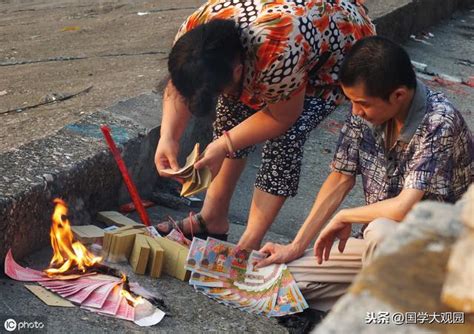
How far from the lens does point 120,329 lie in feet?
11.0

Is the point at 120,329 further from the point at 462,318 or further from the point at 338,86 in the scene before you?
the point at 462,318

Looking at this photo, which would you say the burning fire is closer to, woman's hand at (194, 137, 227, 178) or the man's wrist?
woman's hand at (194, 137, 227, 178)

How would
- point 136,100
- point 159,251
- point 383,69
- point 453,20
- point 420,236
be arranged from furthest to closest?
point 453,20
point 136,100
point 159,251
point 383,69
point 420,236

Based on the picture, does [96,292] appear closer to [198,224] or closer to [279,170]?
[198,224]

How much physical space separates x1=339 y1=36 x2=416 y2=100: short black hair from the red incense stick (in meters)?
1.40

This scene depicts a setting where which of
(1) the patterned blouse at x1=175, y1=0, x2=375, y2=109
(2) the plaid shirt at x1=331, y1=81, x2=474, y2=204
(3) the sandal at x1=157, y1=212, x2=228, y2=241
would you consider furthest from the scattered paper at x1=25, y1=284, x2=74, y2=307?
(2) the plaid shirt at x1=331, y1=81, x2=474, y2=204

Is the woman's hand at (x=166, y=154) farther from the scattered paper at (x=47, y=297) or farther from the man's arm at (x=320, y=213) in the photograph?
the scattered paper at (x=47, y=297)

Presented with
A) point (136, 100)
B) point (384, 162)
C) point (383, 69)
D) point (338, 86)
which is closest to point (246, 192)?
point (136, 100)

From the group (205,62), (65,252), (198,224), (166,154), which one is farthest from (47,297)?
(205,62)

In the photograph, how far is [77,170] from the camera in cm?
402

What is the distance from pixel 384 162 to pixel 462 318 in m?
2.00

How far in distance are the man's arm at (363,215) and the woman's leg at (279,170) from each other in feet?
1.93

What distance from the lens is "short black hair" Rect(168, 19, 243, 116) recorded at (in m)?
3.32
